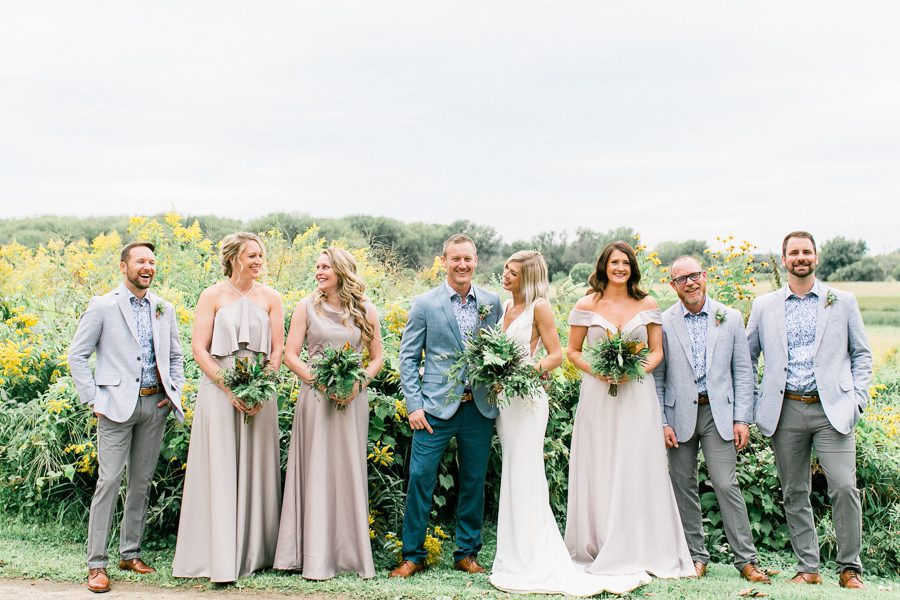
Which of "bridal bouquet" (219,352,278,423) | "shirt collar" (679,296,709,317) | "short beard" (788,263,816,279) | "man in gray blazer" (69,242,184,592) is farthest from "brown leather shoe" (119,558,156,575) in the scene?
"short beard" (788,263,816,279)

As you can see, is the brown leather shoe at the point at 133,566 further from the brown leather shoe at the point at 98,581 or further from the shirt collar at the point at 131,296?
the shirt collar at the point at 131,296

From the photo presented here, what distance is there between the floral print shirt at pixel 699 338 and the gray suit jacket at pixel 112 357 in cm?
405

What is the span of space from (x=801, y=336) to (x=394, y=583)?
3.63 metres

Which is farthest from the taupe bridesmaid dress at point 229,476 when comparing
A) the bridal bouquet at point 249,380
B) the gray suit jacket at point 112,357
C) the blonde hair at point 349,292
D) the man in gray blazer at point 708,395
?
the man in gray blazer at point 708,395

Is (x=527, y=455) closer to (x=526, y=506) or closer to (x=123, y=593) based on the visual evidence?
(x=526, y=506)

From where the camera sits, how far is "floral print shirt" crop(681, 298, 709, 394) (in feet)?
20.7

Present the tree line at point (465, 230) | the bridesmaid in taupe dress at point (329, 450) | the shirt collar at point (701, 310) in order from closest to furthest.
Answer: the bridesmaid in taupe dress at point (329, 450)
the shirt collar at point (701, 310)
the tree line at point (465, 230)

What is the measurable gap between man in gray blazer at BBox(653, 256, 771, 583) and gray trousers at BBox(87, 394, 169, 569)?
13.0 ft

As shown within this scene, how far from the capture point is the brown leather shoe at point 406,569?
6266 millimetres

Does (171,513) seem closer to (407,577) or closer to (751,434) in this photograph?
(407,577)

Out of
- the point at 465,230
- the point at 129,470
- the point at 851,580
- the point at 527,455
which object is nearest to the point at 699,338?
the point at 527,455

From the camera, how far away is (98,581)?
611 centimetres

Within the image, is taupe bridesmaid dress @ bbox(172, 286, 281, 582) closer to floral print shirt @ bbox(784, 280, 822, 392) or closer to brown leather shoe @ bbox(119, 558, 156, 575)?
brown leather shoe @ bbox(119, 558, 156, 575)

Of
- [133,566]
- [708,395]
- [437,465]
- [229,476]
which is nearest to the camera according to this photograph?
[229,476]
